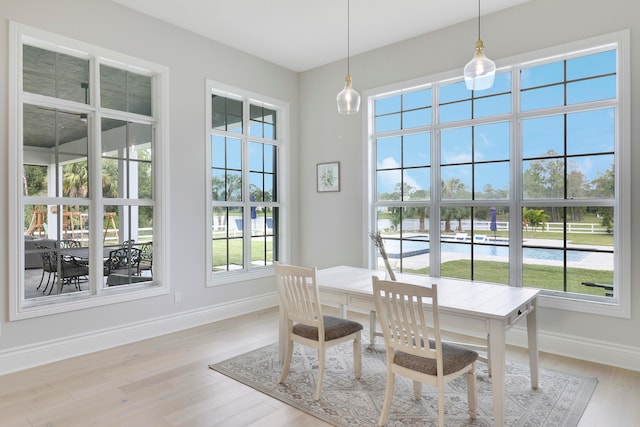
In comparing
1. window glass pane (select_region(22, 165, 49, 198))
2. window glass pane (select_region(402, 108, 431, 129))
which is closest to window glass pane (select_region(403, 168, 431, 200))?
window glass pane (select_region(402, 108, 431, 129))

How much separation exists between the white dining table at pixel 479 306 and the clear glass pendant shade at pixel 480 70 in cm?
143

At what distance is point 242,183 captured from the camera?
194 inches

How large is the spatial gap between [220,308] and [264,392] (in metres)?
1.98

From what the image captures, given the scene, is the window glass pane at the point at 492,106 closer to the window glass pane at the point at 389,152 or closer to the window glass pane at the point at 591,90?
the window glass pane at the point at 591,90

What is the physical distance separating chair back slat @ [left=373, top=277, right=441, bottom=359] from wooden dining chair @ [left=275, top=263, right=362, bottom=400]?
50 cm

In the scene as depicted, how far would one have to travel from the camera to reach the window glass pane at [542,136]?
3.57 m

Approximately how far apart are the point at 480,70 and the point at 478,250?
213cm

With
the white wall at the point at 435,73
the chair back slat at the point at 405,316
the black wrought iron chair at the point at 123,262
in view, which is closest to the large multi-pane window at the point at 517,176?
the white wall at the point at 435,73

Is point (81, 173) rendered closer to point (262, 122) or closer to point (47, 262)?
point (47, 262)

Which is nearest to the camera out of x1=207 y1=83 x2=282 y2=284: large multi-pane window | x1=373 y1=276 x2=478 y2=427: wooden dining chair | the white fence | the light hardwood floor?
x1=373 y1=276 x2=478 y2=427: wooden dining chair

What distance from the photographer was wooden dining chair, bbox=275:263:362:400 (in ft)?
8.75

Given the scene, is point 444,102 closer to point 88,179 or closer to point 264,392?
point 264,392

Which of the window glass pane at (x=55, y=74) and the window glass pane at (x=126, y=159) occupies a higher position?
the window glass pane at (x=55, y=74)

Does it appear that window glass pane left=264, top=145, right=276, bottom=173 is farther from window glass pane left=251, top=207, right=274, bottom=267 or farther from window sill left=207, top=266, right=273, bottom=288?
window sill left=207, top=266, right=273, bottom=288
